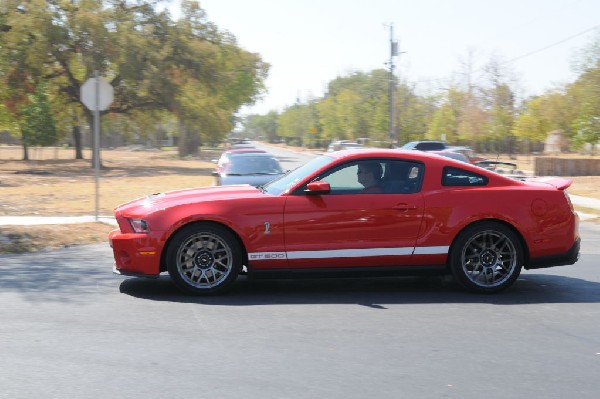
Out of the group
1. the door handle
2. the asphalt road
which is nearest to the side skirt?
the asphalt road

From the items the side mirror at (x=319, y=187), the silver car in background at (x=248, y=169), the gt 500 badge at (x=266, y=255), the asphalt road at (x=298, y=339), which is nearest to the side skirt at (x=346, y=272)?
the gt 500 badge at (x=266, y=255)

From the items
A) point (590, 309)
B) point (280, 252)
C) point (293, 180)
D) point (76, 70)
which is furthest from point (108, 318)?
point (76, 70)

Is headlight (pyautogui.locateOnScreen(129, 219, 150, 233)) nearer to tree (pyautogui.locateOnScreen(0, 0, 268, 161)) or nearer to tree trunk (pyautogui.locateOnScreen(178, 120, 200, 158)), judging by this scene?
tree (pyautogui.locateOnScreen(0, 0, 268, 161))

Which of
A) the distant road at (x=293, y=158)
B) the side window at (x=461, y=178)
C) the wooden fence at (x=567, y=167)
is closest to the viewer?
the side window at (x=461, y=178)

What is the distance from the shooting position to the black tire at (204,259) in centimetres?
782

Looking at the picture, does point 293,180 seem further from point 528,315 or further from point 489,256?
point 528,315

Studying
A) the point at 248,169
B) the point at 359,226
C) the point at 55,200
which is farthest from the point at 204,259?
the point at 55,200

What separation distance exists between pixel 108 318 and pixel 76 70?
4365 centimetres

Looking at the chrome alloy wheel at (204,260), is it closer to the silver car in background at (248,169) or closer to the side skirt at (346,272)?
the side skirt at (346,272)

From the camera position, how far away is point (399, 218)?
808cm

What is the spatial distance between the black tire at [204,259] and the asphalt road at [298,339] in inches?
6.7

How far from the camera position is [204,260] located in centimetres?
788

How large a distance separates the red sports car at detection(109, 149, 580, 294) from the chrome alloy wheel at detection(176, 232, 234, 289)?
0.03 ft

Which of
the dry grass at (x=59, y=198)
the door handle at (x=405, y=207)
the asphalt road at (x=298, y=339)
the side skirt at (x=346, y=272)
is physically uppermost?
the door handle at (x=405, y=207)
